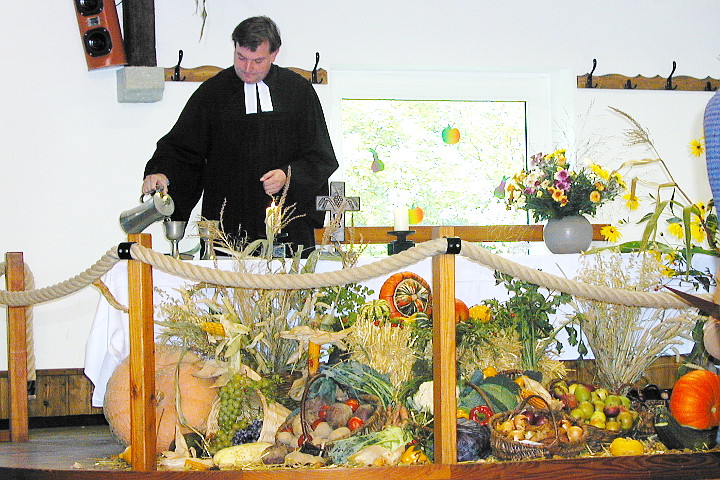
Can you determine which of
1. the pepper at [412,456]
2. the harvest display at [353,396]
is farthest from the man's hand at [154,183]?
the pepper at [412,456]

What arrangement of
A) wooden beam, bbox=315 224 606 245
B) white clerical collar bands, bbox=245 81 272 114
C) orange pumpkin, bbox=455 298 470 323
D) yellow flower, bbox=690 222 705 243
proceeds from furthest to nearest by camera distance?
wooden beam, bbox=315 224 606 245 < white clerical collar bands, bbox=245 81 272 114 < yellow flower, bbox=690 222 705 243 < orange pumpkin, bbox=455 298 470 323

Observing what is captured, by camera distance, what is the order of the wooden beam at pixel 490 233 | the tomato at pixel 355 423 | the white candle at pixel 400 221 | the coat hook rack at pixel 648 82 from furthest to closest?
the coat hook rack at pixel 648 82 < the wooden beam at pixel 490 233 < the white candle at pixel 400 221 < the tomato at pixel 355 423

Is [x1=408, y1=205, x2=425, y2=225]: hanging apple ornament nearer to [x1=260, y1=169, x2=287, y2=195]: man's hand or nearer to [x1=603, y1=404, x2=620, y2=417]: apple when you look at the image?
[x1=260, y1=169, x2=287, y2=195]: man's hand

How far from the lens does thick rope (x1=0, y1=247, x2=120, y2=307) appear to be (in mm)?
2611

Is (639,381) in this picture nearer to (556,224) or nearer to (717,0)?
(556,224)

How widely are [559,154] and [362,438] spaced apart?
1610mm

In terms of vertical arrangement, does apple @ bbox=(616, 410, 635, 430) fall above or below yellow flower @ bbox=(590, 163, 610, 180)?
below

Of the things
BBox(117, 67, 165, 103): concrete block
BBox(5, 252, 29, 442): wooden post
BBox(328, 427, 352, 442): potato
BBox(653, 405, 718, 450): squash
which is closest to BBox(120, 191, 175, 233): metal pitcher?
BBox(5, 252, 29, 442): wooden post

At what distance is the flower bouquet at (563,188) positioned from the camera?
3535mm

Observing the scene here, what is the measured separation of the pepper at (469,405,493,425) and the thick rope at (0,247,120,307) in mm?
1173

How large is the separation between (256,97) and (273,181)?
2.07 feet

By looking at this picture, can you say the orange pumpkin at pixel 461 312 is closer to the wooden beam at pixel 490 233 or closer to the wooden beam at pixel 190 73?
the wooden beam at pixel 490 233

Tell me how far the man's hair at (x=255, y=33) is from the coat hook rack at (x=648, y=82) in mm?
2124

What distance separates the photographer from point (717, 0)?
5.32 meters
